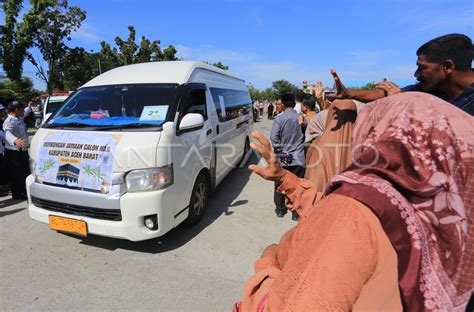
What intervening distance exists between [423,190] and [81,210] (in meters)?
3.20

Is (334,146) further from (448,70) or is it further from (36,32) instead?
(36,32)

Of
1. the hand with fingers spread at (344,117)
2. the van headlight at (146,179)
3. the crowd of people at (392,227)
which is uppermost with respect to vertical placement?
the hand with fingers spread at (344,117)

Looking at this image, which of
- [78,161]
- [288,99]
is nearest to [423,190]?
[78,161]

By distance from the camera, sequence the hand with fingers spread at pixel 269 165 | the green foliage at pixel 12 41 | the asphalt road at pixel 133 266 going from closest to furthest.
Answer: the hand with fingers spread at pixel 269 165
the asphalt road at pixel 133 266
the green foliage at pixel 12 41

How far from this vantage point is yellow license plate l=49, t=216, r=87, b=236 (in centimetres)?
305

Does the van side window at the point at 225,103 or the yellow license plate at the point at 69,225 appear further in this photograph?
the van side window at the point at 225,103

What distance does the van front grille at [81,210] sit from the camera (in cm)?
297

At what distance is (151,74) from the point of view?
411cm

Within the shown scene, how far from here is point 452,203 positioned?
2.59 ft

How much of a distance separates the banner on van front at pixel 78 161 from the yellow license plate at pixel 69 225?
1.23 ft

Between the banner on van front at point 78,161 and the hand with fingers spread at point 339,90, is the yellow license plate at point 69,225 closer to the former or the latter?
the banner on van front at point 78,161

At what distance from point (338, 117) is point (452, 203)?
768 mm

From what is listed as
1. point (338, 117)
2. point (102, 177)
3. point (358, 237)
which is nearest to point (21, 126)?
point (102, 177)

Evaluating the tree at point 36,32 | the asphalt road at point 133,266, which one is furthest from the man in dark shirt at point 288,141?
the tree at point 36,32
